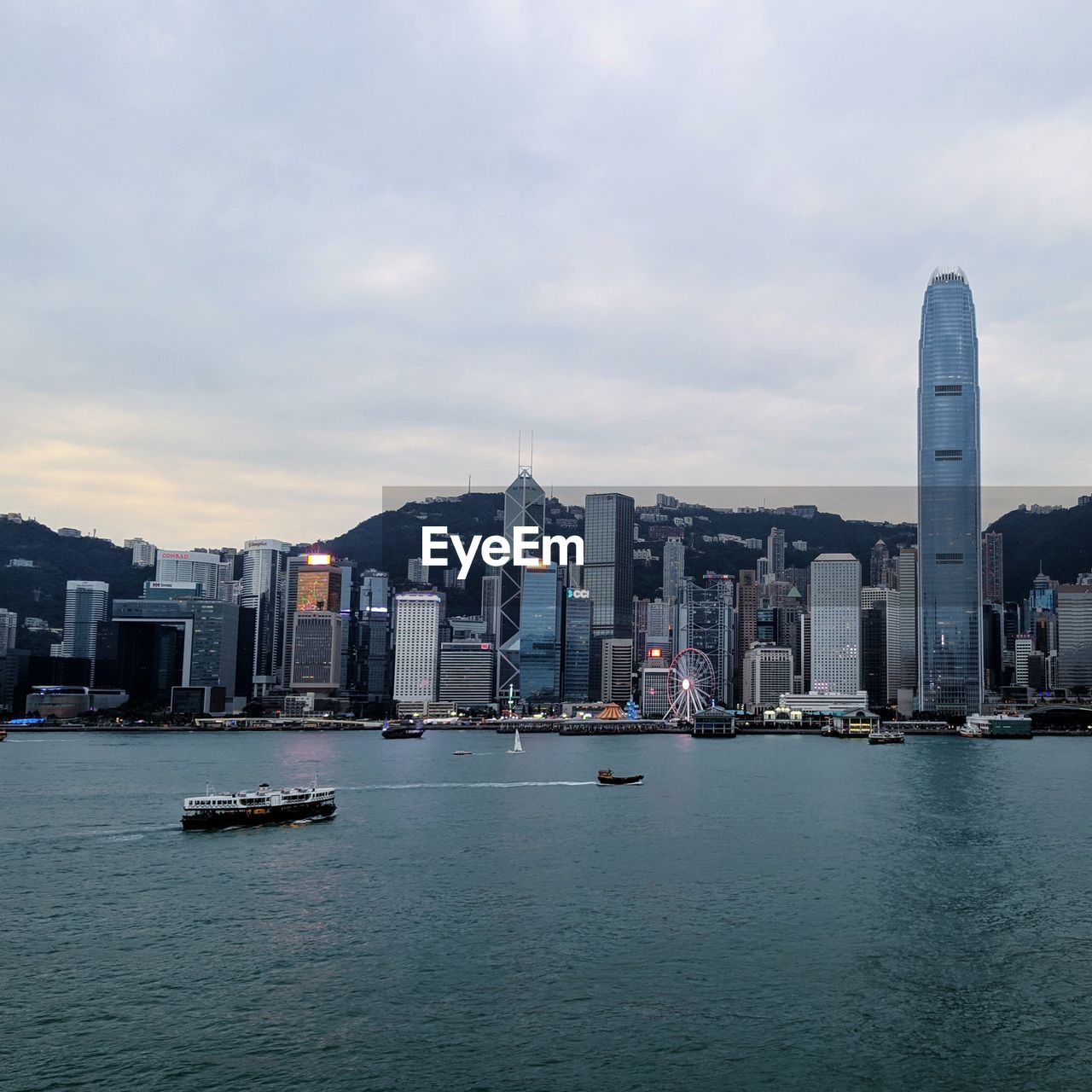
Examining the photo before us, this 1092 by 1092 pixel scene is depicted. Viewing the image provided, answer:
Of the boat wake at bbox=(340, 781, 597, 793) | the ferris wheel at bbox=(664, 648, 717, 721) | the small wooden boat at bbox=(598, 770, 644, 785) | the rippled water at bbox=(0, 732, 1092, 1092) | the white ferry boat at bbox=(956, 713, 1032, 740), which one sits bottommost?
the rippled water at bbox=(0, 732, 1092, 1092)

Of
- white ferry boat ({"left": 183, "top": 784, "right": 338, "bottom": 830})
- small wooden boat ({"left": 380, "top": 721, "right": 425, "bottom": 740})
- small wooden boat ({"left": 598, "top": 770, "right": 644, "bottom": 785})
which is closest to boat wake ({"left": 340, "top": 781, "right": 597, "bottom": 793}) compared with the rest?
small wooden boat ({"left": 598, "top": 770, "right": 644, "bottom": 785})

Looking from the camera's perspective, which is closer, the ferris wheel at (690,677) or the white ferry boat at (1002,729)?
the white ferry boat at (1002,729)

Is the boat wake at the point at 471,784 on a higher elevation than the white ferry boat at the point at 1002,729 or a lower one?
lower

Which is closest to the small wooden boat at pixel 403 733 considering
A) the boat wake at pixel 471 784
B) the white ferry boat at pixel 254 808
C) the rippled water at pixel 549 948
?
the boat wake at pixel 471 784

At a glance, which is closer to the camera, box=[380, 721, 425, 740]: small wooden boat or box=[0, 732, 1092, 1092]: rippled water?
box=[0, 732, 1092, 1092]: rippled water

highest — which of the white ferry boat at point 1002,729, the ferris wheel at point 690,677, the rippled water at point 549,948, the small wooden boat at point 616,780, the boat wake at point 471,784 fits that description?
the ferris wheel at point 690,677

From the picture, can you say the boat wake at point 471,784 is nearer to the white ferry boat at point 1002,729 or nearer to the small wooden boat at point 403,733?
the small wooden boat at point 403,733

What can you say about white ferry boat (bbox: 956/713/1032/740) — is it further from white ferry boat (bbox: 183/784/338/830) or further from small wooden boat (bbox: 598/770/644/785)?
white ferry boat (bbox: 183/784/338/830)
